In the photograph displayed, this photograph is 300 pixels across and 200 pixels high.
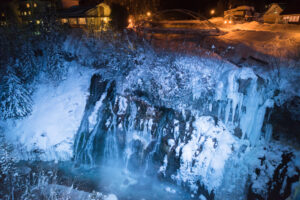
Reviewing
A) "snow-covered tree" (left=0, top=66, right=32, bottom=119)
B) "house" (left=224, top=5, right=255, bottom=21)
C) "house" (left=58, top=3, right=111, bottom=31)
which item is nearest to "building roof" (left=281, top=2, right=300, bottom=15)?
"house" (left=224, top=5, right=255, bottom=21)

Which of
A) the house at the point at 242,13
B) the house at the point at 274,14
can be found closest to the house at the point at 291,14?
the house at the point at 274,14

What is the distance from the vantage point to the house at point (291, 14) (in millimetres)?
15609

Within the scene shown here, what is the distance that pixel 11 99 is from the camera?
11430mm

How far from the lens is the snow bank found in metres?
10.5

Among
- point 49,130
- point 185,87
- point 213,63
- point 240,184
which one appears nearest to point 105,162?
point 49,130

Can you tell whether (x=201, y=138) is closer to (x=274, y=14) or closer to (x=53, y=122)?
(x=53, y=122)

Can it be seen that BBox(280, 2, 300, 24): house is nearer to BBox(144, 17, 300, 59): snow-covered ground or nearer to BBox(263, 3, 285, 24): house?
BBox(263, 3, 285, 24): house

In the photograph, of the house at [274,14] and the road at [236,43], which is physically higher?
the house at [274,14]

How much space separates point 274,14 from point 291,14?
1663 millimetres

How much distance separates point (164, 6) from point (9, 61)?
70.7 ft

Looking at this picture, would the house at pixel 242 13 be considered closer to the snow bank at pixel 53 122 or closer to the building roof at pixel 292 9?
the building roof at pixel 292 9

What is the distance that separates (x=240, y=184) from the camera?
8.23 m

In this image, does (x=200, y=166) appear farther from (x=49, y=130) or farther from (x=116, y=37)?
(x=116, y=37)

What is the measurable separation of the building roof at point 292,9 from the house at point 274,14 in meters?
0.36
